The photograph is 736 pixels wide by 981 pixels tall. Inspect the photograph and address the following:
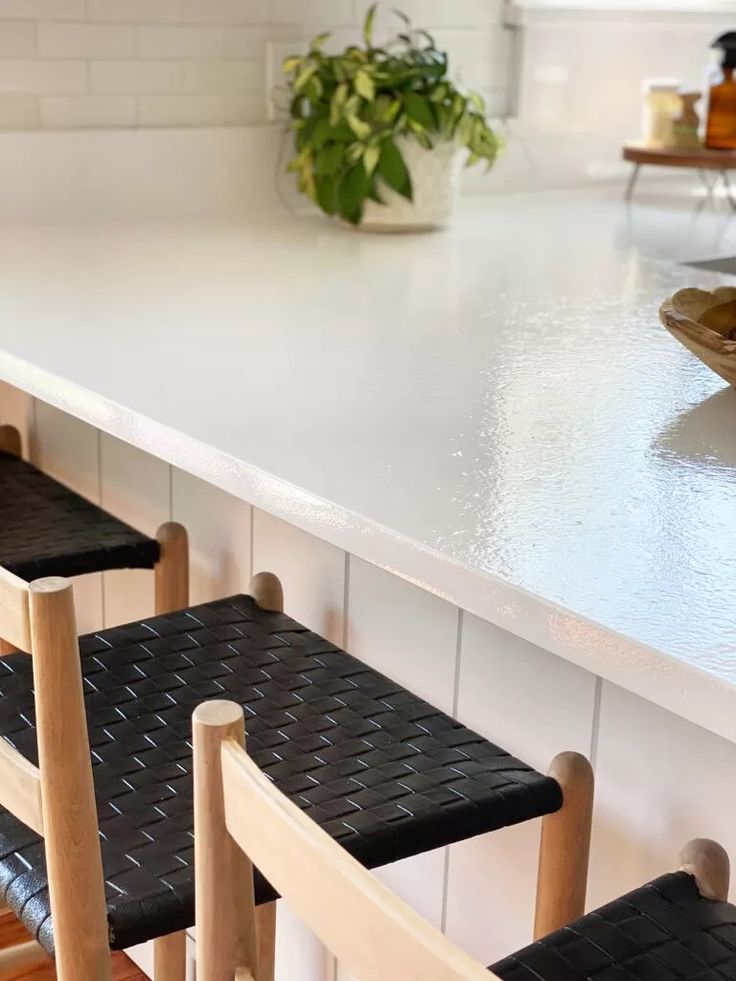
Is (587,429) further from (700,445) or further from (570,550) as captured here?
(570,550)

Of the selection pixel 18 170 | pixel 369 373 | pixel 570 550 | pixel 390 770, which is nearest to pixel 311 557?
pixel 369 373

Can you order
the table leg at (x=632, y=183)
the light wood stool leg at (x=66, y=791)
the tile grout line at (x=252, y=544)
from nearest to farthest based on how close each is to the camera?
the light wood stool leg at (x=66, y=791)
the tile grout line at (x=252, y=544)
the table leg at (x=632, y=183)

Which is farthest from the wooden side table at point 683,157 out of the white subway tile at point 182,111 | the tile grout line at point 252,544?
the tile grout line at point 252,544

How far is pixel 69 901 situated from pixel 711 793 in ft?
1.49

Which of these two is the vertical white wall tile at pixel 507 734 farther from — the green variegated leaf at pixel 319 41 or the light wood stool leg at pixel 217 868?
the green variegated leaf at pixel 319 41

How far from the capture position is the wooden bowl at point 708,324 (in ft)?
3.56

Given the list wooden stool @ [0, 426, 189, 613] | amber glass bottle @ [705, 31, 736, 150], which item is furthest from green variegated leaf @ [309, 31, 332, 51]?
wooden stool @ [0, 426, 189, 613]

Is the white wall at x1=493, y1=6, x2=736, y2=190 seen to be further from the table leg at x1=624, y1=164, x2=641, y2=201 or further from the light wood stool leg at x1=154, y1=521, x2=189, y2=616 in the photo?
the light wood stool leg at x1=154, y1=521, x2=189, y2=616

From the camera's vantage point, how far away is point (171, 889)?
35.5 inches

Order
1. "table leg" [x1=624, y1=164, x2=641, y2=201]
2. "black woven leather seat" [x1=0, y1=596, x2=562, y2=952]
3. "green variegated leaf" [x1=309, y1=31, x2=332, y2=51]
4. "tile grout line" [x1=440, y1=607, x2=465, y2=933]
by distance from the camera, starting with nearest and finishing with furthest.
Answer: "black woven leather seat" [x1=0, y1=596, x2=562, y2=952], "tile grout line" [x1=440, y1=607, x2=465, y2=933], "green variegated leaf" [x1=309, y1=31, x2=332, y2=51], "table leg" [x1=624, y1=164, x2=641, y2=201]

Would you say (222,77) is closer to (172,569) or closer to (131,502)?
(131,502)

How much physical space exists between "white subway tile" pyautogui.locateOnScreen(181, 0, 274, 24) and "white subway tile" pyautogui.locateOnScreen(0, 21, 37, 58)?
0.25 metres

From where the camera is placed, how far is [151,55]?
2133 millimetres

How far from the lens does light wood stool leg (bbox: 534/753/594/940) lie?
100cm
